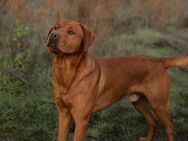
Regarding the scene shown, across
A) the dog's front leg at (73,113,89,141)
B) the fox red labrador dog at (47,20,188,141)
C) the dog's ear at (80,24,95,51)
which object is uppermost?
the dog's ear at (80,24,95,51)

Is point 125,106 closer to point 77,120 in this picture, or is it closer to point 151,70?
point 151,70

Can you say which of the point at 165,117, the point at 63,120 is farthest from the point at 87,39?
the point at 165,117

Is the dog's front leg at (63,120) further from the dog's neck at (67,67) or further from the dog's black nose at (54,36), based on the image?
the dog's black nose at (54,36)

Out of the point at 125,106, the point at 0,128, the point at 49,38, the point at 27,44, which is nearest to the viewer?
the point at 49,38

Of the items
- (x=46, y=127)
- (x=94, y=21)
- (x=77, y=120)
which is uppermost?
(x=94, y=21)

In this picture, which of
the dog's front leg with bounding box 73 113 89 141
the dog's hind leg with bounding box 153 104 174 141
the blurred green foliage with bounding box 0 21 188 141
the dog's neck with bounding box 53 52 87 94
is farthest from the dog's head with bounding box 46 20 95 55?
the blurred green foliage with bounding box 0 21 188 141

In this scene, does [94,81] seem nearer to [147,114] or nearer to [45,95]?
[147,114]

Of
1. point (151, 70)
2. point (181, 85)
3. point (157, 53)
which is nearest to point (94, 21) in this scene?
point (157, 53)

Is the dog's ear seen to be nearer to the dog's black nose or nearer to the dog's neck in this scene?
the dog's neck

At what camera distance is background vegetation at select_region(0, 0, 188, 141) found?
8.45m

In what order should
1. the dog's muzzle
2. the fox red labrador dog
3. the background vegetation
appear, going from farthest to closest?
the background vegetation < the fox red labrador dog < the dog's muzzle

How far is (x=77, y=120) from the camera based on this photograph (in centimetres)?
704

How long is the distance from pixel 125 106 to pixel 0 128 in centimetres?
190

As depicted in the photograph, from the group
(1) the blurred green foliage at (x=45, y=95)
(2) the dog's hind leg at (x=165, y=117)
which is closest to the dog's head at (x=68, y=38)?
(2) the dog's hind leg at (x=165, y=117)
